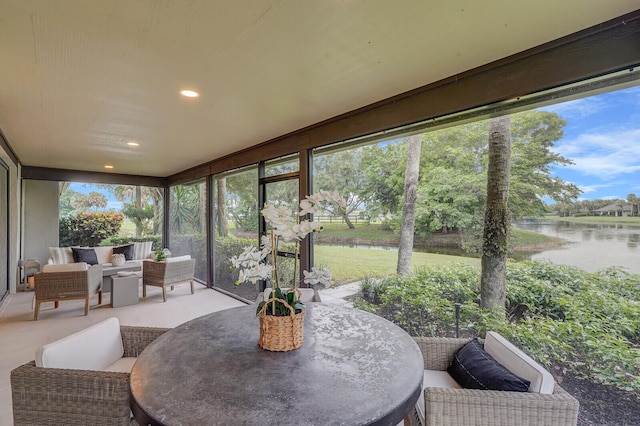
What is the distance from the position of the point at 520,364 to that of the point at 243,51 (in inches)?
93.2

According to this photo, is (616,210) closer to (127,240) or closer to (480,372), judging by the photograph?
(480,372)

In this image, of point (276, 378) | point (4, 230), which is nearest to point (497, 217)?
point (276, 378)

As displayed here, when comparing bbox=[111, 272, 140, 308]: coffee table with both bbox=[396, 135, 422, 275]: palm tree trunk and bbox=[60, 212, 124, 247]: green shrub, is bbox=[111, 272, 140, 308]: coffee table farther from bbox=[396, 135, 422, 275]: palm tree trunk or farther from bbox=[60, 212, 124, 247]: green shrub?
bbox=[396, 135, 422, 275]: palm tree trunk

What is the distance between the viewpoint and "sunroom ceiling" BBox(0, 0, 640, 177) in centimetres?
155

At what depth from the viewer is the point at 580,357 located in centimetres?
195

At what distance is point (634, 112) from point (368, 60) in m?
1.61

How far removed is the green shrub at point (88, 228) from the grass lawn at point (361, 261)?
7190 mm

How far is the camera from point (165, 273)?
17.2 feet

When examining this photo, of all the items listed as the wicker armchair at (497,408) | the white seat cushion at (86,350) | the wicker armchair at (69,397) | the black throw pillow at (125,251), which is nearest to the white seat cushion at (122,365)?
the white seat cushion at (86,350)

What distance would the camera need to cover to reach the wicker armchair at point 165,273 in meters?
5.25

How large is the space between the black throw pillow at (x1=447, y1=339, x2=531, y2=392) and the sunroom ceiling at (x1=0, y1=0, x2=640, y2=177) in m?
1.83

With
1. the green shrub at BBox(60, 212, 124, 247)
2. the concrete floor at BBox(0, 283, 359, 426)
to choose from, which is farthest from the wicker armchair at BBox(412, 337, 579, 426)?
the green shrub at BBox(60, 212, 124, 247)

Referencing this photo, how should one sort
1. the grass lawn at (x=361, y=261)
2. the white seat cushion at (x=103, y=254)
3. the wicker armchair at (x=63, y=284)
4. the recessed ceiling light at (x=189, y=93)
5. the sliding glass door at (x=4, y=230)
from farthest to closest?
the white seat cushion at (x=103, y=254) → the sliding glass door at (x=4, y=230) → the wicker armchair at (x=63, y=284) → the grass lawn at (x=361, y=261) → the recessed ceiling light at (x=189, y=93)

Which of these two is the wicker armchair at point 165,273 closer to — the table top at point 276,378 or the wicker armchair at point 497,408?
the table top at point 276,378
